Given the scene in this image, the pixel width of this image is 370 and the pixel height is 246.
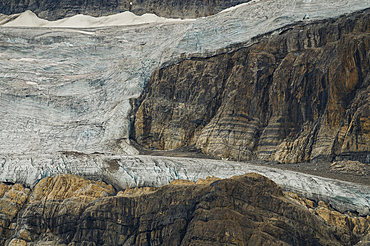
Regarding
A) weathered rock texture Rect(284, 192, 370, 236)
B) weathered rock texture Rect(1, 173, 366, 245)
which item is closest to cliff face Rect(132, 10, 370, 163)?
weathered rock texture Rect(284, 192, 370, 236)

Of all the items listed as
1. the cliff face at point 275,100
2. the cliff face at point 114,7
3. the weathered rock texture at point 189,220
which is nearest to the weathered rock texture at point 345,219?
the weathered rock texture at point 189,220

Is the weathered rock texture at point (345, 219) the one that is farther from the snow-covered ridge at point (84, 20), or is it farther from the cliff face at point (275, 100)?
the snow-covered ridge at point (84, 20)

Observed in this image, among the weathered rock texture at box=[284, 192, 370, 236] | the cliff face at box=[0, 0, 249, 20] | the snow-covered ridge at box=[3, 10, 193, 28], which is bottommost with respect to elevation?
the weathered rock texture at box=[284, 192, 370, 236]

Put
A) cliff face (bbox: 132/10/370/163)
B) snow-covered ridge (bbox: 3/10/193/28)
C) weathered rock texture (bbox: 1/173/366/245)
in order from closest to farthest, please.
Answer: weathered rock texture (bbox: 1/173/366/245) < cliff face (bbox: 132/10/370/163) < snow-covered ridge (bbox: 3/10/193/28)

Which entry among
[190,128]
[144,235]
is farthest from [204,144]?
[144,235]

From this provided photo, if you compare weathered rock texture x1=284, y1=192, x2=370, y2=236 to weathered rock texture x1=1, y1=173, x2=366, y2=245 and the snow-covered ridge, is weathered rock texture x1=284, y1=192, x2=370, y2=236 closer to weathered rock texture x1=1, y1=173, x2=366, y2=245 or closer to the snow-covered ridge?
weathered rock texture x1=1, y1=173, x2=366, y2=245

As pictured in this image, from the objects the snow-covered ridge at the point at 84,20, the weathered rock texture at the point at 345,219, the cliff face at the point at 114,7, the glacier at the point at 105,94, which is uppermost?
the cliff face at the point at 114,7

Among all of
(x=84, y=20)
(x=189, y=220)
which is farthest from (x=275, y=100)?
(x=84, y=20)

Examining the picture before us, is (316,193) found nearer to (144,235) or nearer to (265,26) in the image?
(144,235)
